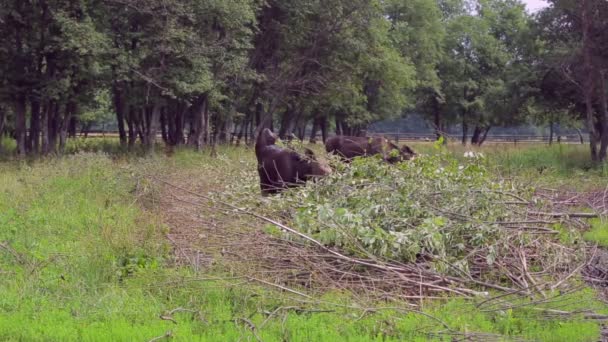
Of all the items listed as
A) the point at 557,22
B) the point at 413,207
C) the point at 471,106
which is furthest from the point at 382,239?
the point at 471,106

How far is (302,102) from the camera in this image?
3469 cm

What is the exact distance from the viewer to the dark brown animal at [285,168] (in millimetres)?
13016

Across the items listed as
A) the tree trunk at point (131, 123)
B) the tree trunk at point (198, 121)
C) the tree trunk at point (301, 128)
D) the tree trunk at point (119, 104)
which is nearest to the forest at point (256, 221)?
the tree trunk at point (119, 104)

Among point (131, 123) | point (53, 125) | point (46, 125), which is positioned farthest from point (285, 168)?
point (131, 123)

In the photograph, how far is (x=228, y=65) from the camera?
2647cm

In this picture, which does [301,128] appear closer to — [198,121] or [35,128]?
[198,121]

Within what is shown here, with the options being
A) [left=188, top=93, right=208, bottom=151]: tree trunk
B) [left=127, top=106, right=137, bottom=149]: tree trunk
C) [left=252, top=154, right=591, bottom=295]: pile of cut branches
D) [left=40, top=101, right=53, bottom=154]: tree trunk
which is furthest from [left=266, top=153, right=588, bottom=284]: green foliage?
[left=127, top=106, right=137, bottom=149]: tree trunk

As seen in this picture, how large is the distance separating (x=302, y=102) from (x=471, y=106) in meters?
20.3

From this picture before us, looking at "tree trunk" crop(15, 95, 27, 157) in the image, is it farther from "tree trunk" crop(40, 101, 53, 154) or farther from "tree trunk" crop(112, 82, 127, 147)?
"tree trunk" crop(112, 82, 127, 147)

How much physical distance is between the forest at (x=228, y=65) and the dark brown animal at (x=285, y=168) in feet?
16.9

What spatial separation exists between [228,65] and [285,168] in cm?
1392

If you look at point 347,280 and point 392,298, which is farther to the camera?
point 347,280

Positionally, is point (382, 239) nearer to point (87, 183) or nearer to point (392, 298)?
point (392, 298)

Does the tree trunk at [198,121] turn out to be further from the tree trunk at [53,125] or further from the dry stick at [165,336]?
the dry stick at [165,336]
